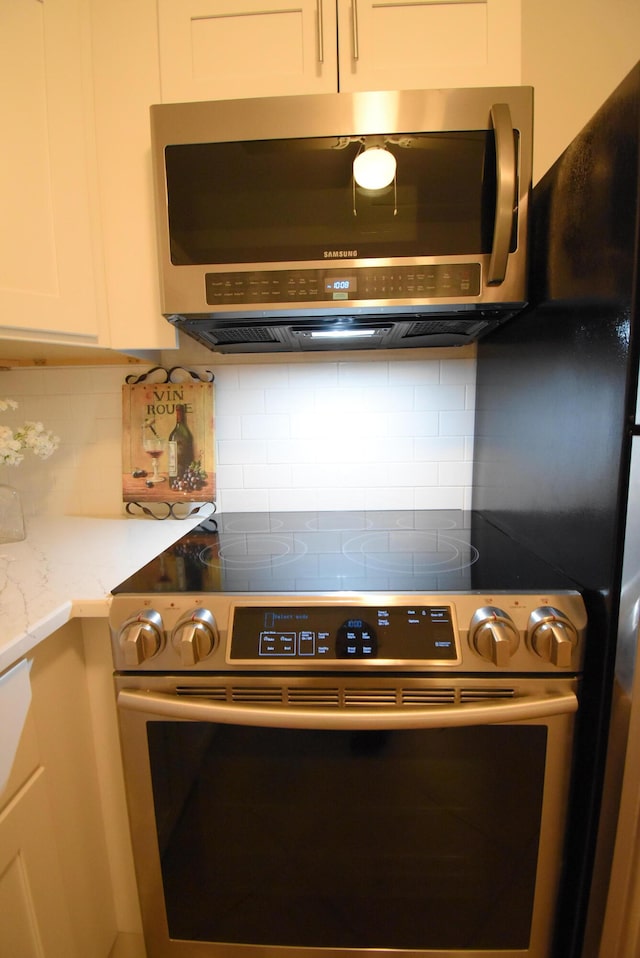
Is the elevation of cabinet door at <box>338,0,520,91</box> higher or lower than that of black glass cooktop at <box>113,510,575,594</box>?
higher

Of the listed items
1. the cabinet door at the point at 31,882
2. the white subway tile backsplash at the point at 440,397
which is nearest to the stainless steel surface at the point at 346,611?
the cabinet door at the point at 31,882

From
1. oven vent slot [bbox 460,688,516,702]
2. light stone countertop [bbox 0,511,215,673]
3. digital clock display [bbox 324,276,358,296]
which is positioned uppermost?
digital clock display [bbox 324,276,358,296]

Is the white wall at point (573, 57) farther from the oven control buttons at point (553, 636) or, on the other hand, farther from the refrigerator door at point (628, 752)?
the oven control buttons at point (553, 636)

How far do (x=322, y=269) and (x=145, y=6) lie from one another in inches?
27.9

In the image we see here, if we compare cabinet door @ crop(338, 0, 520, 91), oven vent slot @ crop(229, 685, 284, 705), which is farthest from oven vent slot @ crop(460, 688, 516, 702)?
cabinet door @ crop(338, 0, 520, 91)

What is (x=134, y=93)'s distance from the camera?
933 millimetres

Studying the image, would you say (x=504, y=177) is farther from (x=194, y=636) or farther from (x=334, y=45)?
(x=194, y=636)

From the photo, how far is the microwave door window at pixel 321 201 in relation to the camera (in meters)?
0.82

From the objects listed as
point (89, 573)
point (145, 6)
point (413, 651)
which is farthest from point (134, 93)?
point (413, 651)

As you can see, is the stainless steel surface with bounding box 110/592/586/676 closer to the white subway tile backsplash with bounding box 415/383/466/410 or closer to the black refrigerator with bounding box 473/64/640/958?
the black refrigerator with bounding box 473/64/640/958

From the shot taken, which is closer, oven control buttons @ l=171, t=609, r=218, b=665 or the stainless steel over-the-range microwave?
oven control buttons @ l=171, t=609, r=218, b=665

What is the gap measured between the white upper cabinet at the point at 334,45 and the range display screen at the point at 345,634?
1.07 metres

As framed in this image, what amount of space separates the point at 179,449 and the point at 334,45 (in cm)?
102

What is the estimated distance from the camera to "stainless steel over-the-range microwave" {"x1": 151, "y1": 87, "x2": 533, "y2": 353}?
2.64ft
